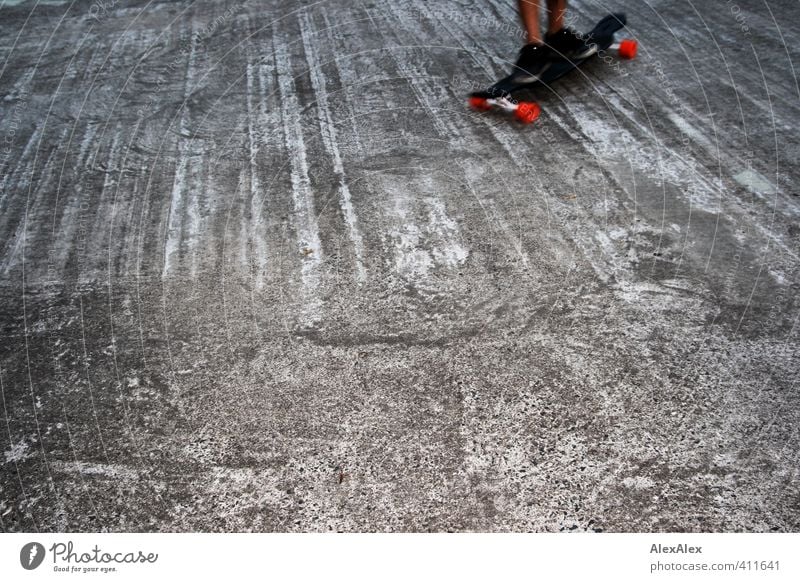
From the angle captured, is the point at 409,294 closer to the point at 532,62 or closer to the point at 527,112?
the point at 527,112

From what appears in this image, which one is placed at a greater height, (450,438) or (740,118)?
(740,118)

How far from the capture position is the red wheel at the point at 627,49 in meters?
5.11

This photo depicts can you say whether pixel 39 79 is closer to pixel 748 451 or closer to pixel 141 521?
pixel 141 521

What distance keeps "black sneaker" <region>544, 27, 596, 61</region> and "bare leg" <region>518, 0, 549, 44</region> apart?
137mm

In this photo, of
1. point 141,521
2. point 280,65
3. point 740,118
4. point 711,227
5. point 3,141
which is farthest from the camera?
point 280,65

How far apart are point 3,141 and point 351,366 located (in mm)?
3535

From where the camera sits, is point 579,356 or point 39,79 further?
point 39,79

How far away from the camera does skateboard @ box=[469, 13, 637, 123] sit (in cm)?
461

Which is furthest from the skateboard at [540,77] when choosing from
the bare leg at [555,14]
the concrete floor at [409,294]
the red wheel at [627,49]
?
the bare leg at [555,14]

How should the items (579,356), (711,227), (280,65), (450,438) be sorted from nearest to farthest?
(450,438)
(579,356)
(711,227)
(280,65)

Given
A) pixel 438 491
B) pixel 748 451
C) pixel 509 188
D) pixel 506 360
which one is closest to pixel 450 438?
pixel 438 491

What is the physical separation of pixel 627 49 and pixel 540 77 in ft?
2.53

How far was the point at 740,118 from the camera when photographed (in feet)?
14.1

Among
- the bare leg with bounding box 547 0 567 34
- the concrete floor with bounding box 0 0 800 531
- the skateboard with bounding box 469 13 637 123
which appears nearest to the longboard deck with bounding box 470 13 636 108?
the skateboard with bounding box 469 13 637 123
